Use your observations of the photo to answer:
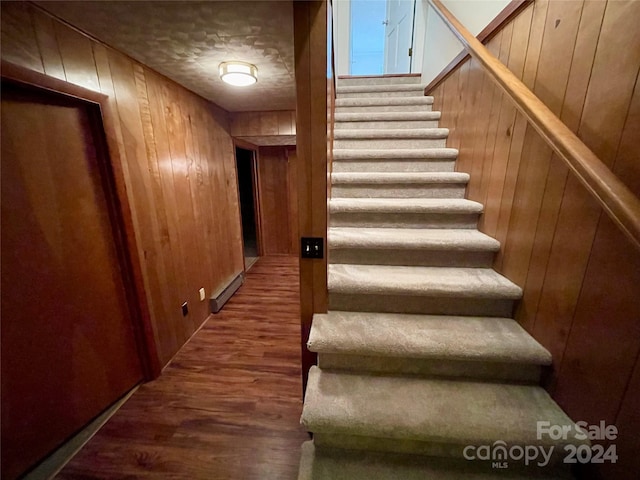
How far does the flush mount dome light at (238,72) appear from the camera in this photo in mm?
1645

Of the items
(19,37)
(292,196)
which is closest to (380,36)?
(292,196)

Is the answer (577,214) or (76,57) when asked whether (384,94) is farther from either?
(76,57)

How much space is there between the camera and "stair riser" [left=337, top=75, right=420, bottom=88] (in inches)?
122

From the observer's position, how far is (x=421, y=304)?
130 cm

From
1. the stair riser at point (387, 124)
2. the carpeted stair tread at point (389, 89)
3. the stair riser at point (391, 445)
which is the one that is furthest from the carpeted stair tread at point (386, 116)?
the stair riser at point (391, 445)

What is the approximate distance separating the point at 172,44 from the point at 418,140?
1.83m

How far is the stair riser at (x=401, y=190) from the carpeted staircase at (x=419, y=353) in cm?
1

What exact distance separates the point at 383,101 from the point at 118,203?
2472 millimetres

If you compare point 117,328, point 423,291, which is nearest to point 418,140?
point 423,291

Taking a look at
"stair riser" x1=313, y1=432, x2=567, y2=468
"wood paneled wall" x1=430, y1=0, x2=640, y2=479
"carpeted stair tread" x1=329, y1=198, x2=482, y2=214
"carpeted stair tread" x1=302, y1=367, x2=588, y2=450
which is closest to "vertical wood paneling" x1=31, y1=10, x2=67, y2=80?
"carpeted stair tread" x1=329, y1=198, x2=482, y2=214

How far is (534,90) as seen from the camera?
117 centimetres

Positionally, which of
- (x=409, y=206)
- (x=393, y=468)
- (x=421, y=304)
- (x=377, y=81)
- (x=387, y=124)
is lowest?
(x=393, y=468)

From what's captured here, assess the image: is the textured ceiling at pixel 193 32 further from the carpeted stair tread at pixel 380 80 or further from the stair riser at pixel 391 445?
the stair riser at pixel 391 445

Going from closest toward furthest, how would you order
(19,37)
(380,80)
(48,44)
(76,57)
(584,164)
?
(584,164), (19,37), (48,44), (76,57), (380,80)
